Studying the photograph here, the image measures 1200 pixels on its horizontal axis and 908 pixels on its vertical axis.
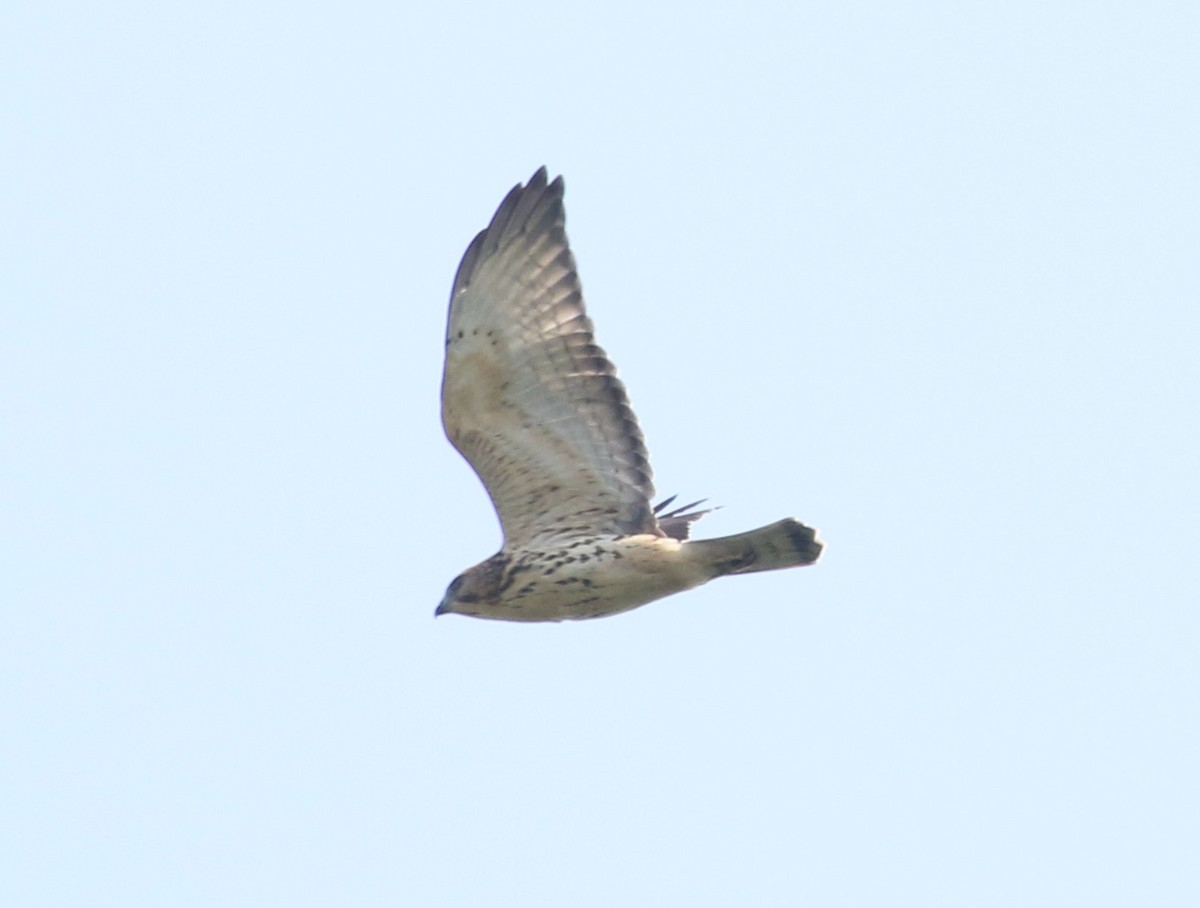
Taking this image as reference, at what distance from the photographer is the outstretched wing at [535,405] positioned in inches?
408

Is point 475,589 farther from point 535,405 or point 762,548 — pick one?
point 762,548

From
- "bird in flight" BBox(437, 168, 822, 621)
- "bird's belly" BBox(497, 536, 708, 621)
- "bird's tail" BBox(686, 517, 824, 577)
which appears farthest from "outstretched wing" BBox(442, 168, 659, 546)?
"bird's tail" BBox(686, 517, 824, 577)

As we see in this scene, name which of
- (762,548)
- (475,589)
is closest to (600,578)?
(475,589)

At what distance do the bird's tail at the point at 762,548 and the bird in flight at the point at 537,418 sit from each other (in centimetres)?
3

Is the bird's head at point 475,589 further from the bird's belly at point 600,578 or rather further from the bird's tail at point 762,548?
the bird's tail at point 762,548

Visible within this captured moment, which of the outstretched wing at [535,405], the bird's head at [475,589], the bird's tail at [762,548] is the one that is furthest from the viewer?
the outstretched wing at [535,405]

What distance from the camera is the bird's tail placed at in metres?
9.98

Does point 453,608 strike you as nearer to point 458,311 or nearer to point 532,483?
point 532,483

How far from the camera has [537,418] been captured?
10.4 m

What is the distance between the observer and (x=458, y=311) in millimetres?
10391

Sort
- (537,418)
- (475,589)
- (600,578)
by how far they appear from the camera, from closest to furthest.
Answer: (600,578) < (475,589) < (537,418)

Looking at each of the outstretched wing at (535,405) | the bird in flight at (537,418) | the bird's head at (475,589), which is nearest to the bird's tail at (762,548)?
the bird in flight at (537,418)

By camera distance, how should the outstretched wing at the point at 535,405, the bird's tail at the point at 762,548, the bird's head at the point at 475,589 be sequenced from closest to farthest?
the bird's tail at the point at 762,548, the bird's head at the point at 475,589, the outstretched wing at the point at 535,405

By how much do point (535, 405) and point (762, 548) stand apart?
1.56m
